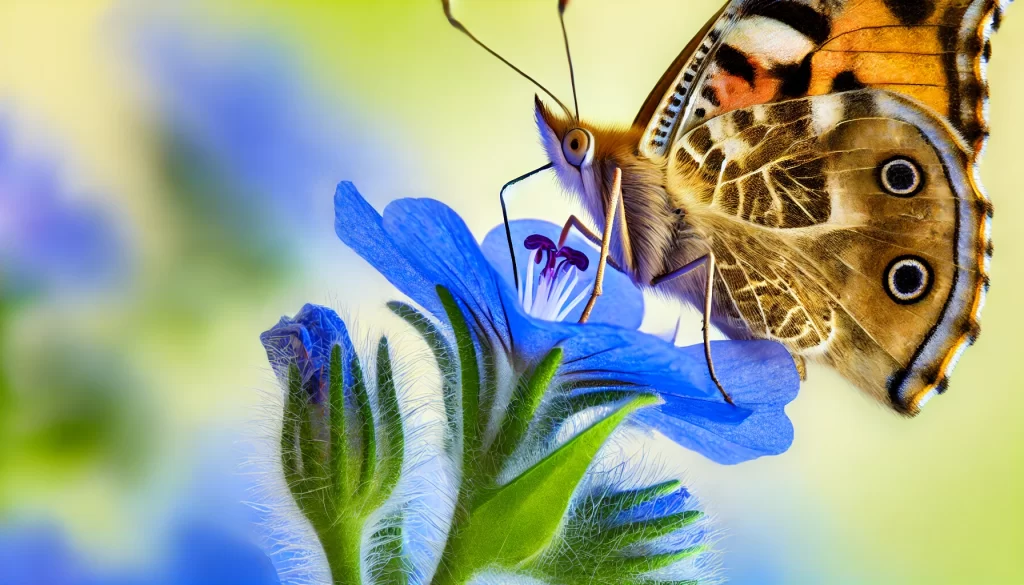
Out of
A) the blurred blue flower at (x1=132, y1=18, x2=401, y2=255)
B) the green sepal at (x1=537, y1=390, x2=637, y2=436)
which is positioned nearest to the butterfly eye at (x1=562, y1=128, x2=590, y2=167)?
the green sepal at (x1=537, y1=390, x2=637, y2=436)

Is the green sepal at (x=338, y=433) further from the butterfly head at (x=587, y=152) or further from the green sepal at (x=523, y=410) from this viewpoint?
the butterfly head at (x=587, y=152)

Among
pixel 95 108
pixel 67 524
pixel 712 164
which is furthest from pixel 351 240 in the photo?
pixel 95 108

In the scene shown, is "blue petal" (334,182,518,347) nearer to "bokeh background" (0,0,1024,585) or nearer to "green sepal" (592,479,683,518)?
"green sepal" (592,479,683,518)

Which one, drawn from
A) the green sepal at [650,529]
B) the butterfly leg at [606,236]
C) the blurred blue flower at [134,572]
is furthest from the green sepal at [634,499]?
the blurred blue flower at [134,572]

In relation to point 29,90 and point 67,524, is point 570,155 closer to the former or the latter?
point 67,524

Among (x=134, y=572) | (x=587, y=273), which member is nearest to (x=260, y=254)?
(x=134, y=572)

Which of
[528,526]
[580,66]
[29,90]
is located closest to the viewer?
[528,526]

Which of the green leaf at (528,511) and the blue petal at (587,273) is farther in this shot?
the blue petal at (587,273)

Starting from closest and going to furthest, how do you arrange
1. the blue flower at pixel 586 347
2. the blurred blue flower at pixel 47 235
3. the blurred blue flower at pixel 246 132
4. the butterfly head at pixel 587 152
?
the blue flower at pixel 586 347 → the butterfly head at pixel 587 152 → the blurred blue flower at pixel 47 235 → the blurred blue flower at pixel 246 132
